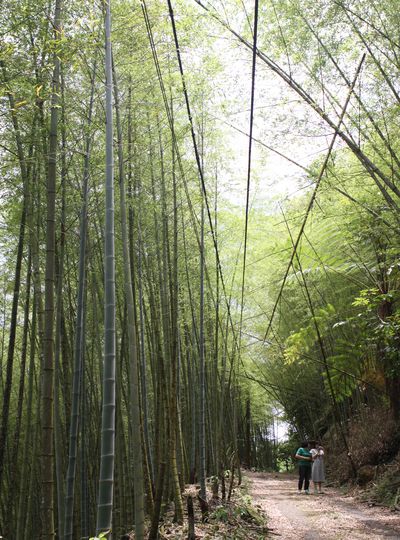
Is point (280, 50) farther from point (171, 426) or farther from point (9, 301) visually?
point (9, 301)

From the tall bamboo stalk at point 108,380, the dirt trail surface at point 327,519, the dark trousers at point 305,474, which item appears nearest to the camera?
the tall bamboo stalk at point 108,380

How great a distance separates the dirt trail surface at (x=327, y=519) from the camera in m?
4.44

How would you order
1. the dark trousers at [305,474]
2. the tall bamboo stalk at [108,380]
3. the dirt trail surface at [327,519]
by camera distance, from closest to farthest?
the tall bamboo stalk at [108,380], the dirt trail surface at [327,519], the dark trousers at [305,474]

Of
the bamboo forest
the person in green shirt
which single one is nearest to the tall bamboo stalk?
the bamboo forest

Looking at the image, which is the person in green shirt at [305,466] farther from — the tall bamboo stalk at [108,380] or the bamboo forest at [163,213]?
the tall bamboo stalk at [108,380]

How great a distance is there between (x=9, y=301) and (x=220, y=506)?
17.2 feet

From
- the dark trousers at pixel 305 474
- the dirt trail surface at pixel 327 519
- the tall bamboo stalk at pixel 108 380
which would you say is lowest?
the dirt trail surface at pixel 327 519

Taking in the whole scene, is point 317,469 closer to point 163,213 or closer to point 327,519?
point 327,519

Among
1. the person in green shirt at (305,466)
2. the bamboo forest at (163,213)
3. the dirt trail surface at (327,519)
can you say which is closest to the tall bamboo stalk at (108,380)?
the bamboo forest at (163,213)

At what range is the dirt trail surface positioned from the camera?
175 inches

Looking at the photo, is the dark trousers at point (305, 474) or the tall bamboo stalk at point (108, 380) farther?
the dark trousers at point (305, 474)

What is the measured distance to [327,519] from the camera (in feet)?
17.0

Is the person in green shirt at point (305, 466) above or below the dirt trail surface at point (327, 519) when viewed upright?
above

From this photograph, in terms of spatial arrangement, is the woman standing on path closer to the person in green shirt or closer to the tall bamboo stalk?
the person in green shirt
